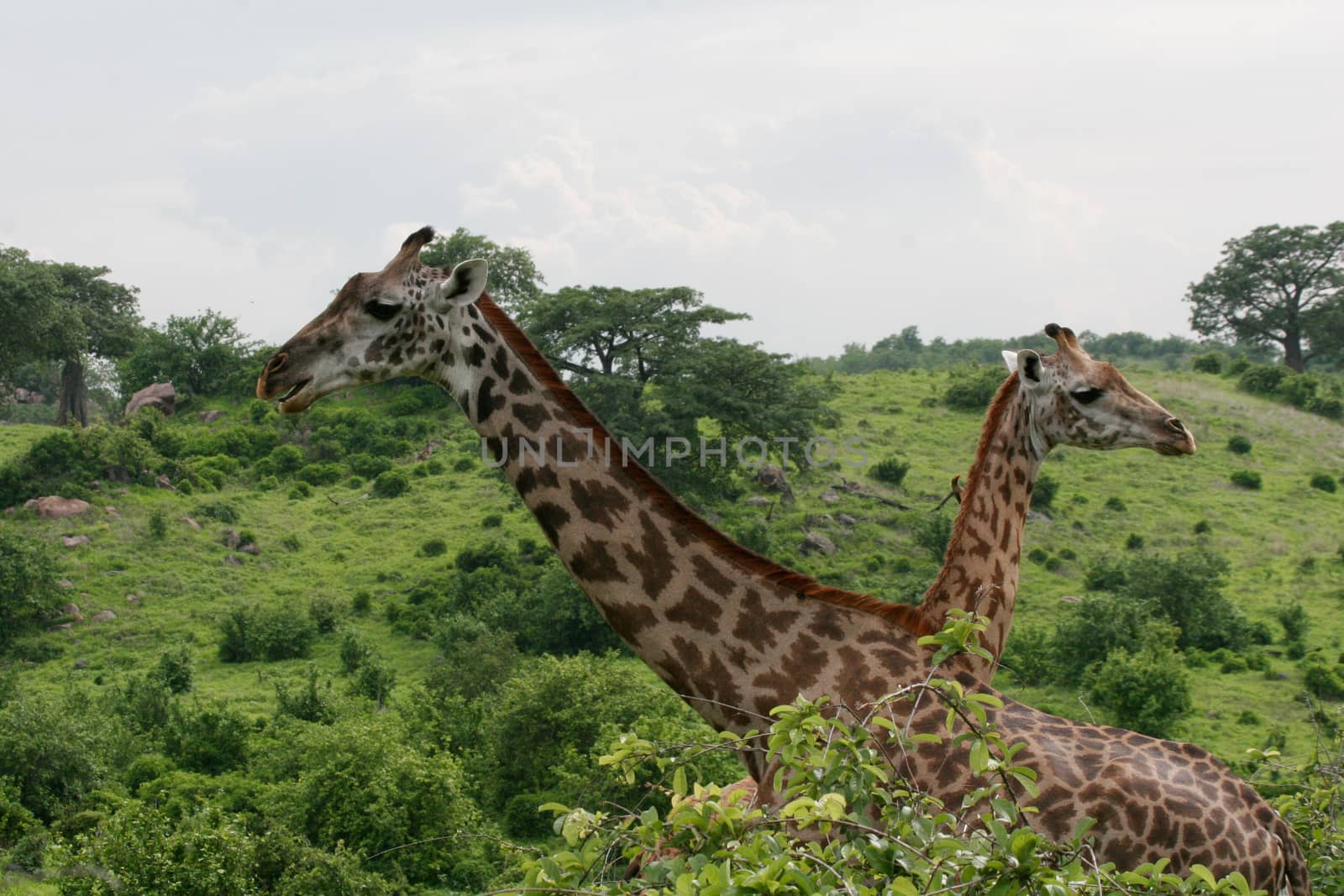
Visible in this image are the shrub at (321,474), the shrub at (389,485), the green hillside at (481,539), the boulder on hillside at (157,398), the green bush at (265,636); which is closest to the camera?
the green hillside at (481,539)

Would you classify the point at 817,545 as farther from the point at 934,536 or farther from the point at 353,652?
the point at 353,652

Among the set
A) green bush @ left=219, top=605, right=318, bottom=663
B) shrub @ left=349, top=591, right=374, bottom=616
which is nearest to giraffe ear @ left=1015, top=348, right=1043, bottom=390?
green bush @ left=219, top=605, right=318, bottom=663

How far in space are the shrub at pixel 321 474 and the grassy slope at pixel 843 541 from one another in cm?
88

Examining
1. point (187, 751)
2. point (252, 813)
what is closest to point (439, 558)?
point (187, 751)

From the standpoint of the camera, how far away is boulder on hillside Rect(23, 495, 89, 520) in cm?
3425

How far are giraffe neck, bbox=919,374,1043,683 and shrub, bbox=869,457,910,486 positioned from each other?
3250 centimetres

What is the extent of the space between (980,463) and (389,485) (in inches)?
1346

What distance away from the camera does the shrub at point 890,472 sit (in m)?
39.5

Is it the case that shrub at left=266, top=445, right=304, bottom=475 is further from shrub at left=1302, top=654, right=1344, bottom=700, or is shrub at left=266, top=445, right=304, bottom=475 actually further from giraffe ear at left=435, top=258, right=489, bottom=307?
giraffe ear at left=435, top=258, right=489, bottom=307

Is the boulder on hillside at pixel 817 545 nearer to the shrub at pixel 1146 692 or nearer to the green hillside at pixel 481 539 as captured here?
the green hillside at pixel 481 539

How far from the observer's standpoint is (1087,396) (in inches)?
271

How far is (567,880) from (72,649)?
1118 inches

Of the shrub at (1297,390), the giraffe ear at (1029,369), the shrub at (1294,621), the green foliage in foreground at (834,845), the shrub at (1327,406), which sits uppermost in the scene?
the shrub at (1297,390)

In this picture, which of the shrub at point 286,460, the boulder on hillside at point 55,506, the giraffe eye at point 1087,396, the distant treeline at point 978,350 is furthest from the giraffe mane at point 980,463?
the distant treeline at point 978,350
